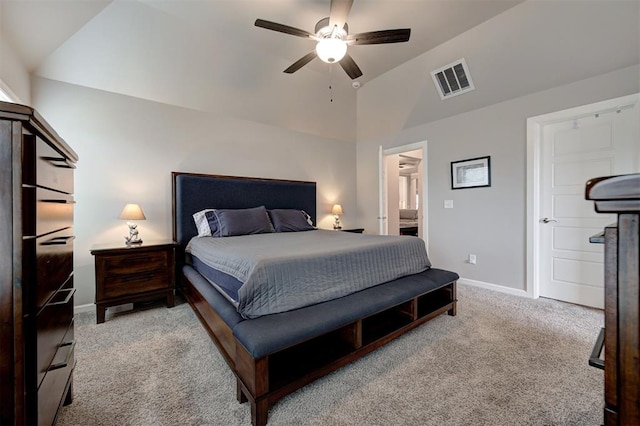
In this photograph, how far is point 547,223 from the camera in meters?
3.05

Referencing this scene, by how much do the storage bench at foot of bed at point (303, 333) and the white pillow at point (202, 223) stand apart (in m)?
0.83

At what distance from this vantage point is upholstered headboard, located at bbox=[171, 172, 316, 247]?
3230 mm

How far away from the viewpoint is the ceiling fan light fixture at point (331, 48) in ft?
6.98

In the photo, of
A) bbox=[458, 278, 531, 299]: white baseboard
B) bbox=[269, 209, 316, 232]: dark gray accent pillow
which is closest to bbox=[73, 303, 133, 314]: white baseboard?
bbox=[269, 209, 316, 232]: dark gray accent pillow

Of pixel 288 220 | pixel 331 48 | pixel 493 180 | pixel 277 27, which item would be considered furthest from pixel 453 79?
pixel 288 220

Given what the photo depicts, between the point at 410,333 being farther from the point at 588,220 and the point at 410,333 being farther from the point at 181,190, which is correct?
the point at 181,190

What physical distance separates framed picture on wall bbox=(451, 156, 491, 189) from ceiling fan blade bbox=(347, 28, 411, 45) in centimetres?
210

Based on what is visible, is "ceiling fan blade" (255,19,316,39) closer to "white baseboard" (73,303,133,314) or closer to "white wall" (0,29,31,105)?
"white wall" (0,29,31,105)

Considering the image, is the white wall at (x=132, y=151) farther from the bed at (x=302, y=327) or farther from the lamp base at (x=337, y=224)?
the lamp base at (x=337, y=224)

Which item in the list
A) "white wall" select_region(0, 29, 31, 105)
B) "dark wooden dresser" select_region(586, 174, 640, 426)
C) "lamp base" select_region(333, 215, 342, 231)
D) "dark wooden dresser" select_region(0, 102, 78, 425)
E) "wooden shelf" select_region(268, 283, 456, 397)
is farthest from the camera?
"lamp base" select_region(333, 215, 342, 231)

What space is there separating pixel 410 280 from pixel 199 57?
3.34 meters

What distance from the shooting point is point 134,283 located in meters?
2.64

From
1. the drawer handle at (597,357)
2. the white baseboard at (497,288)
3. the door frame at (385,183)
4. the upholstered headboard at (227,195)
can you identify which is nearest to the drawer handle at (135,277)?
the upholstered headboard at (227,195)

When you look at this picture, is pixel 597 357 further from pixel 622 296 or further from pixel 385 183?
pixel 385 183
